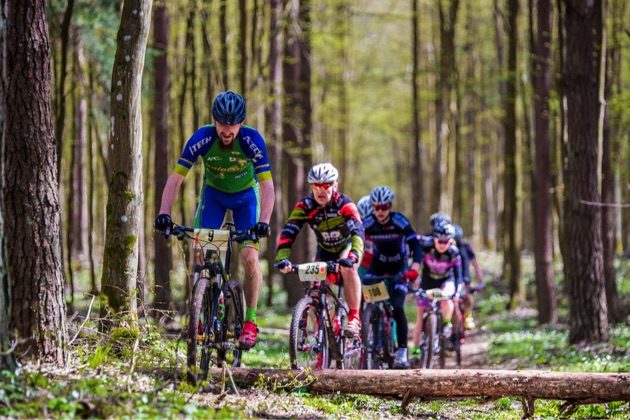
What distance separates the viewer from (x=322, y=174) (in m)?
8.35

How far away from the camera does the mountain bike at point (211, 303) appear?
6.42 meters

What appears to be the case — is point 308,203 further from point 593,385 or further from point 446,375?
point 593,385

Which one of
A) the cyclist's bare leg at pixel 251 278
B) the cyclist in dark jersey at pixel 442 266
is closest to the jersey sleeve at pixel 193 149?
the cyclist's bare leg at pixel 251 278

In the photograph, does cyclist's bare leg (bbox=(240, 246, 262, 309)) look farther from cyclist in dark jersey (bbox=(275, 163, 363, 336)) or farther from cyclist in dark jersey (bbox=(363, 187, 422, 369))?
cyclist in dark jersey (bbox=(363, 187, 422, 369))

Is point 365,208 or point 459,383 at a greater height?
point 365,208

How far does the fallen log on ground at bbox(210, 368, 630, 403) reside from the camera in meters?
6.77

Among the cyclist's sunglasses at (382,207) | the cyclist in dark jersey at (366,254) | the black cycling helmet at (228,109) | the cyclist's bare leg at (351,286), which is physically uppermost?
the black cycling helmet at (228,109)

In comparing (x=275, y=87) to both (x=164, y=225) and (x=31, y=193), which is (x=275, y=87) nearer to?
(x=164, y=225)

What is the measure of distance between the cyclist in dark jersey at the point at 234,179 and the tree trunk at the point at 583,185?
6268mm

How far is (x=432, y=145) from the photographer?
1593 inches

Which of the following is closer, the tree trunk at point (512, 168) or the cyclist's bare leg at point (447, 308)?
the cyclist's bare leg at point (447, 308)

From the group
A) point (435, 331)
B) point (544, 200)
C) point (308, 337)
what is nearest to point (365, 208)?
point (435, 331)

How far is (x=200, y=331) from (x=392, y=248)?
4.26 meters

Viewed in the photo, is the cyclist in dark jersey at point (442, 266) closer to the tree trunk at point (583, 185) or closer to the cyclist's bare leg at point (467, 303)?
the cyclist's bare leg at point (467, 303)
